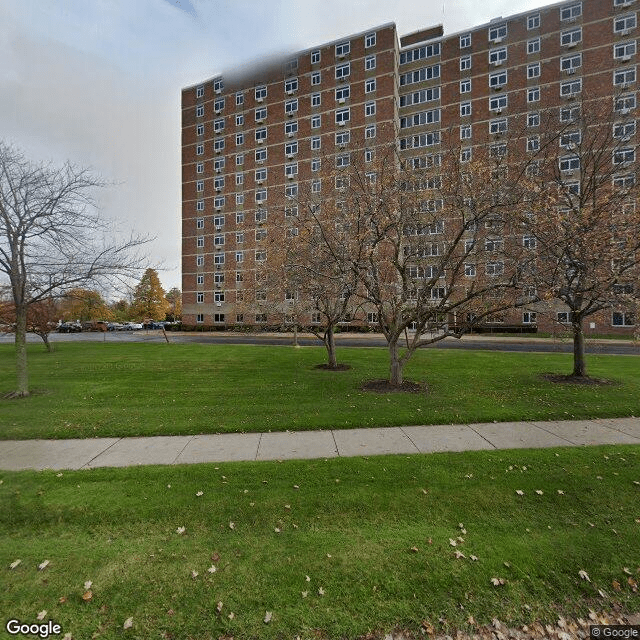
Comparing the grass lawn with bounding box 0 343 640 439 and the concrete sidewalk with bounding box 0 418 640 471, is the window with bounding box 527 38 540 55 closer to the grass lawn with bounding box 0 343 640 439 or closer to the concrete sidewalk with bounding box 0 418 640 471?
the grass lawn with bounding box 0 343 640 439

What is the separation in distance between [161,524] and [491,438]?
5.76m

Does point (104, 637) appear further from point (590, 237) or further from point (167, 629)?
point (590, 237)

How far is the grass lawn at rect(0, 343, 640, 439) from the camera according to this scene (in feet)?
25.4

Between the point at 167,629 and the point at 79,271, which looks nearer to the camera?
the point at 167,629

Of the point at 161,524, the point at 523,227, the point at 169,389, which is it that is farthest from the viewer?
the point at 169,389

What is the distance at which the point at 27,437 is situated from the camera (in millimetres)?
7062

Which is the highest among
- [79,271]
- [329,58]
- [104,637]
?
[329,58]

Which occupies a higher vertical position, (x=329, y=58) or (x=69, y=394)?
(x=329, y=58)

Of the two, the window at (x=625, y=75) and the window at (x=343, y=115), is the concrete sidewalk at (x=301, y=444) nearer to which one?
the window at (x=625, y=75)

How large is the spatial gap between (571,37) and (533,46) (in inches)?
130

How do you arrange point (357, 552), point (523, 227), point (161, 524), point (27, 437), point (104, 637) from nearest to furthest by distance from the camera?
point (104, 637), point (357, 552), point (161, 524), point (27, 437), point (523, 227)

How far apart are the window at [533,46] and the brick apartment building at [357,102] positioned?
0.11 meters

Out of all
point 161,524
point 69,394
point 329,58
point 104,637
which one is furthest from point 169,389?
point 329,58

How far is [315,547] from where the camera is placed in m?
3.59
